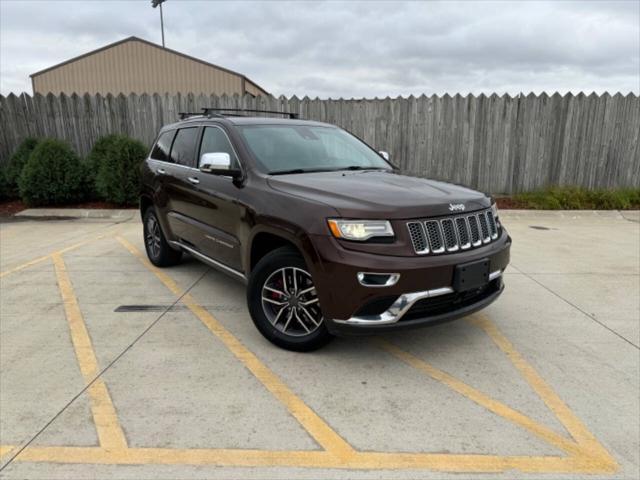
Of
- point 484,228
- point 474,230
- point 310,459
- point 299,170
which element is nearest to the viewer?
point 310,459

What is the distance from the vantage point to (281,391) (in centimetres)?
301

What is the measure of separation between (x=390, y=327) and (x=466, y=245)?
0.85m

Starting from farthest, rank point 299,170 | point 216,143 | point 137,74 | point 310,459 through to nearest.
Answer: point 137,74
point 216,143
point 299,170
point 310,459

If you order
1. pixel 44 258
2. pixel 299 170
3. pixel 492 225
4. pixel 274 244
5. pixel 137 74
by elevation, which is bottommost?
pixel 44 258

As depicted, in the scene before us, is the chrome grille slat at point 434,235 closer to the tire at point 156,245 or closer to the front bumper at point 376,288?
the front bumper at point 376,288

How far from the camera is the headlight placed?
2.99 meters

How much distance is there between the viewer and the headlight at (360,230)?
2.99 meters

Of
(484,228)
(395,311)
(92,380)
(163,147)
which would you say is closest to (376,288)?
(395,311)

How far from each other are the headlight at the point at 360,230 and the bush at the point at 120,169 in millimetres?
8232

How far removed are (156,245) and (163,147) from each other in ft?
4.20

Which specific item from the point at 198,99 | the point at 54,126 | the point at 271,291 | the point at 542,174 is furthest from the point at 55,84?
the point at 271,291

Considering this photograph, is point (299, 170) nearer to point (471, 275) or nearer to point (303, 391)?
point (471, 275)

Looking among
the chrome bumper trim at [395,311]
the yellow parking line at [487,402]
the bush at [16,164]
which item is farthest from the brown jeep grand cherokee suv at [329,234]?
the bush at [16,164]

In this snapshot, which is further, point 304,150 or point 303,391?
point 304,150
